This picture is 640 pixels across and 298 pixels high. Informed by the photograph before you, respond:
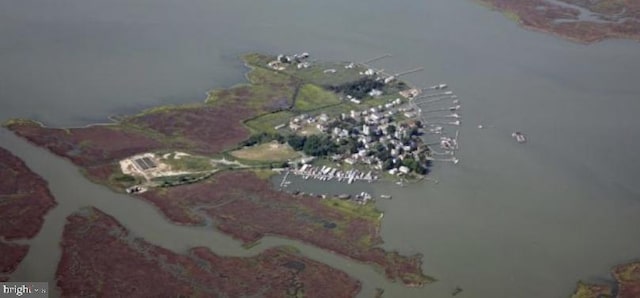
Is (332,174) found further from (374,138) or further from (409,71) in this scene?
(409,71)

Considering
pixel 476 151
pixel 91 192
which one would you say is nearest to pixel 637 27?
pixel 476 151

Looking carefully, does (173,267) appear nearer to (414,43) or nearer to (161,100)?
(161,100)

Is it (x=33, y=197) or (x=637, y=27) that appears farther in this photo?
(x=637, y=27)

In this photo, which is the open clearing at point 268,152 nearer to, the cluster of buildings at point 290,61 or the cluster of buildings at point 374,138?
the cluster of buildings at point 374,138

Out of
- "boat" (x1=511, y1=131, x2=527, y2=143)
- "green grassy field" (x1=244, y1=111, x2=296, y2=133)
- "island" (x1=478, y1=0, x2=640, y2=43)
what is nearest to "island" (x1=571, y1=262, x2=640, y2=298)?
"boat" (x1=511, y1=131, x2=527, y2=143)

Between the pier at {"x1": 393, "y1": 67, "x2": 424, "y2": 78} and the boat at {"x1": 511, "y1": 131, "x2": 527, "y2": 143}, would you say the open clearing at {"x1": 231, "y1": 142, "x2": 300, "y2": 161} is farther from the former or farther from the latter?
the pier at {"x1": 393, "y1": 67, "x2": 424, "y2": 78}
